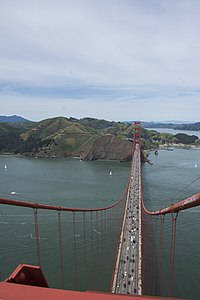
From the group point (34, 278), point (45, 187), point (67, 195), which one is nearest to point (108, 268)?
point (34, 278)

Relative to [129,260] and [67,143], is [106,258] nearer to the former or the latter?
[129,260]

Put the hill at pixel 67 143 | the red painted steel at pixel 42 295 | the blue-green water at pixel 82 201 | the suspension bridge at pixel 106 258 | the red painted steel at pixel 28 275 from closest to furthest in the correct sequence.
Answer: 1. the red painted steel at pixel 42 295
2. the red painted steel at pixel 28 275
3. the suspension bridge at pixel 106 258
4. the blue-green water at pixel 82 201
5. the hill at pixel 67 143

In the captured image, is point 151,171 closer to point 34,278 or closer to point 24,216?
point 24,216

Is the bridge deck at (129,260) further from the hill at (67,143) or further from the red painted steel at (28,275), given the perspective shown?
the hill at (67,143)

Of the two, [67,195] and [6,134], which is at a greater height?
[6,134]

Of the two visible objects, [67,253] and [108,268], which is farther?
[67,253]

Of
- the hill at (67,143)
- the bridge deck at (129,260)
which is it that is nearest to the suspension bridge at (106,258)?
the bridge deck at (129,260)

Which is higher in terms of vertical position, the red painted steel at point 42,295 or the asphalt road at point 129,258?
the red painted steel at point 42,295

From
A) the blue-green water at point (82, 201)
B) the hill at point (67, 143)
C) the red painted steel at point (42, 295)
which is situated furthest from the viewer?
the hill at point (67, 143)

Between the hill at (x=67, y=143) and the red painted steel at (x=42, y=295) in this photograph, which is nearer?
the red painted steel at (x=42, y=295)

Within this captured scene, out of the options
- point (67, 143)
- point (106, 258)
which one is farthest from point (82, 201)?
point (67, 143)
